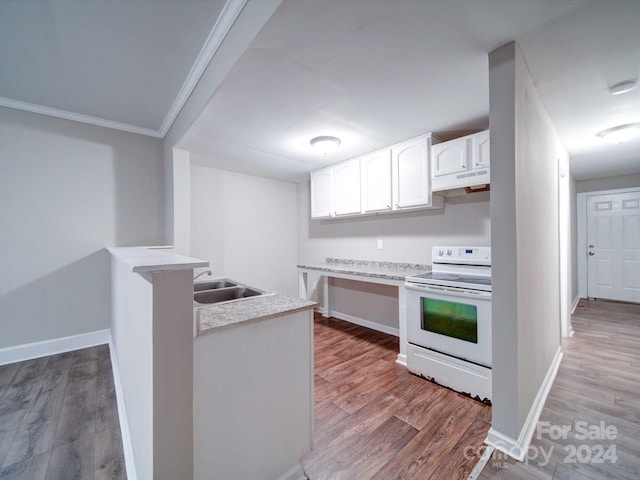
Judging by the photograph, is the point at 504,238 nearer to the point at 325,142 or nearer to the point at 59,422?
the point at 325,142

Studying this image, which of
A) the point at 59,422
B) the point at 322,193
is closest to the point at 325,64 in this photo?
the point at 322,193

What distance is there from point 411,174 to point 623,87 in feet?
4.94

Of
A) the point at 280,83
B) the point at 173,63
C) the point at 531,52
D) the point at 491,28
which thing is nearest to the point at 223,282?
the point at 280,83

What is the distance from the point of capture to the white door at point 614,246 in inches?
174

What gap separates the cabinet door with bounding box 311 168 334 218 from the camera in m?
3.68

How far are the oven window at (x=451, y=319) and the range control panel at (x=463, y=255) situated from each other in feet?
1.55

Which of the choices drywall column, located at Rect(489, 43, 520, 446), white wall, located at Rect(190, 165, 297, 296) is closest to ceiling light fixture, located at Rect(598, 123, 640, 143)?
drywall column, located at Rect(489, 43, 520, 446)

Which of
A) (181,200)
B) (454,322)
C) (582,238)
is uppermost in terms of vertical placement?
(181,200)

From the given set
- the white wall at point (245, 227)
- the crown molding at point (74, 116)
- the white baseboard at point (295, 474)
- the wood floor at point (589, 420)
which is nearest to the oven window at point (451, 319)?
the wood floor at point (589, 420)

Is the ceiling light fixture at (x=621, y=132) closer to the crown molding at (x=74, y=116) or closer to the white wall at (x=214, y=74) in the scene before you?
the white wall at (x=214, y=74)

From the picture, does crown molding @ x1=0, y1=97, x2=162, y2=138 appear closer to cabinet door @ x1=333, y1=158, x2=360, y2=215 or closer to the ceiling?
the ceiling

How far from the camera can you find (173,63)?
195cm

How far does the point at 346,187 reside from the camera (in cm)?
345

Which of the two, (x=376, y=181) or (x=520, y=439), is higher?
(x=376, y=181)
